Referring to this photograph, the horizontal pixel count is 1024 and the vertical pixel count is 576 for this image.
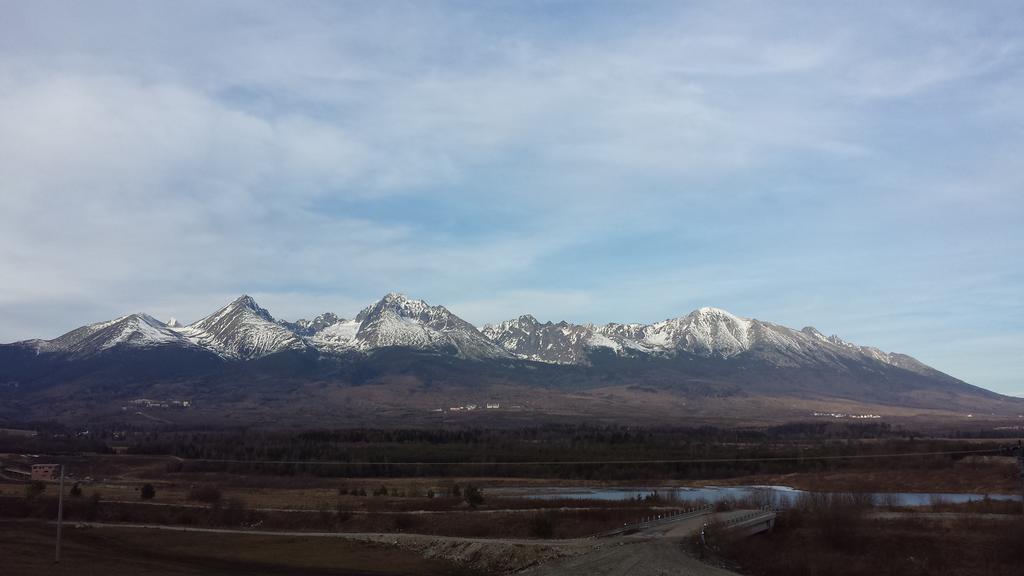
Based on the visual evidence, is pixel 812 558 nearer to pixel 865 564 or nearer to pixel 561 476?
pixel 865 564

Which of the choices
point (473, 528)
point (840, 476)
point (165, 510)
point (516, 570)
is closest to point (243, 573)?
point (516, 570)

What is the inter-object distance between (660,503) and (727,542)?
109ft

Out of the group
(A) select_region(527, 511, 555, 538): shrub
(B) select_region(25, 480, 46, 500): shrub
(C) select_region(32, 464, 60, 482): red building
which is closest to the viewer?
(A) select_region(527, 511, 555, 538): shrub

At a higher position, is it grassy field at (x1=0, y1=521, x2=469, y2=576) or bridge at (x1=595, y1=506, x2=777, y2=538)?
bridge at (x1=595, y1=506, x2=777, y2=538)

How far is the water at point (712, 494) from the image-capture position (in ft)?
342

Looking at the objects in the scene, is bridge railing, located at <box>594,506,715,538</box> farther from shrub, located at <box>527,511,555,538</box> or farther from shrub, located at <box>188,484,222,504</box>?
shrub, located at <box>188,484,222,504</box>

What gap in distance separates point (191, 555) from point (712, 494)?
244 feet

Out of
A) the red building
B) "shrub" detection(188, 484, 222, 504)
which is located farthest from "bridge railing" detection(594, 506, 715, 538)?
the red building

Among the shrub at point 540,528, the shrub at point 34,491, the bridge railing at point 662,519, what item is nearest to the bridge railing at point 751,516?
the bridge railing at point 662,519

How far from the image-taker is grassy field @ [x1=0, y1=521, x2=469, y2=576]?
173 feet

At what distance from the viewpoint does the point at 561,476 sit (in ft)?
503

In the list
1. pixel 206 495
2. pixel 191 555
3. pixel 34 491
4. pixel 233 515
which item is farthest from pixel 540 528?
pixel 34 491

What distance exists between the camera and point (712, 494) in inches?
4690

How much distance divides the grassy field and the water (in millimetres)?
44850
